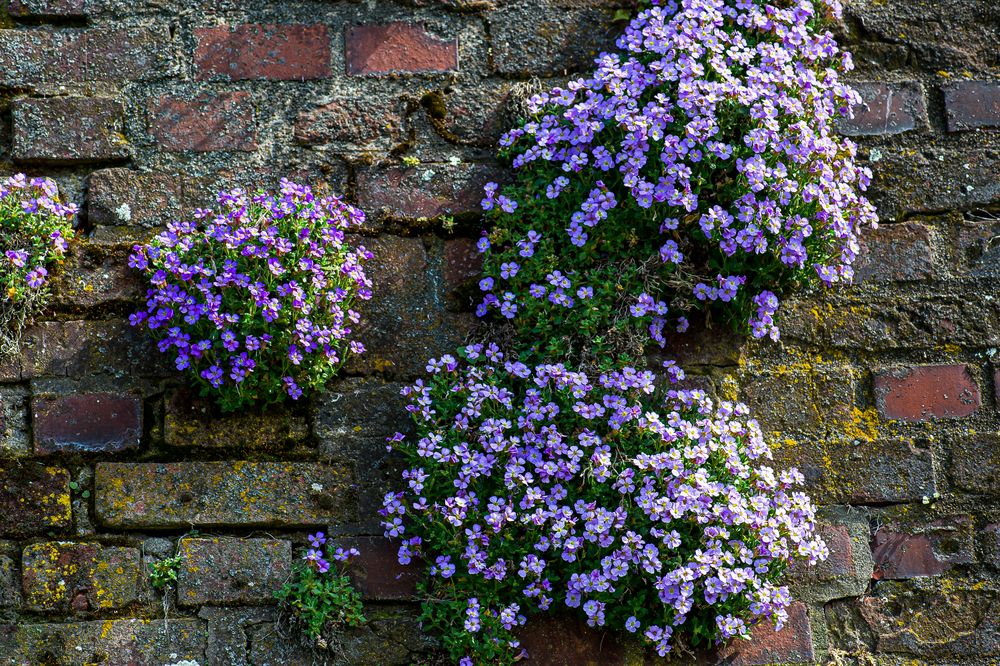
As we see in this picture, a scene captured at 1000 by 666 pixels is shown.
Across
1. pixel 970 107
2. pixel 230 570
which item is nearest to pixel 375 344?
pixel 230 570

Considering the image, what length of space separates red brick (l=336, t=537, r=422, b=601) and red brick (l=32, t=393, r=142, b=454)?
0.54 meters

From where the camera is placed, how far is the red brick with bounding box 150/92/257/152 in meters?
2.52

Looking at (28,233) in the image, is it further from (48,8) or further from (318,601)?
(318,601)

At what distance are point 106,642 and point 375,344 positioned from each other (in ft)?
2.84

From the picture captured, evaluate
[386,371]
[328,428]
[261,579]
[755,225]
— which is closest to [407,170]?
[386,371]

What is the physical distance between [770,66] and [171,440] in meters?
1.63

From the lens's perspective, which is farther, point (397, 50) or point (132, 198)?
point (397, 50)

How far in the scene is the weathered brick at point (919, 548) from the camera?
2.49m

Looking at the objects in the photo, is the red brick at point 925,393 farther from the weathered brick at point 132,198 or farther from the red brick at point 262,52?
the weathered brick at point 132,198

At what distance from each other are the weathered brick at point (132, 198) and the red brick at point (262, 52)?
28 cm

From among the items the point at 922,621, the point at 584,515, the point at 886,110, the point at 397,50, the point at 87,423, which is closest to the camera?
the point at 584,515

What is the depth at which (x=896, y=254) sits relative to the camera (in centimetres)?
265

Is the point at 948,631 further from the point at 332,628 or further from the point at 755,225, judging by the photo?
the point at 332,628

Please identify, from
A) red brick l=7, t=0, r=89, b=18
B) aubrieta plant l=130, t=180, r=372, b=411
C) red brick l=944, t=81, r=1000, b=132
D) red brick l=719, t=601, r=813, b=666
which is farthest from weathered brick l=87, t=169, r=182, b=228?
red brick l=944, t=81, r=1000, b=132
